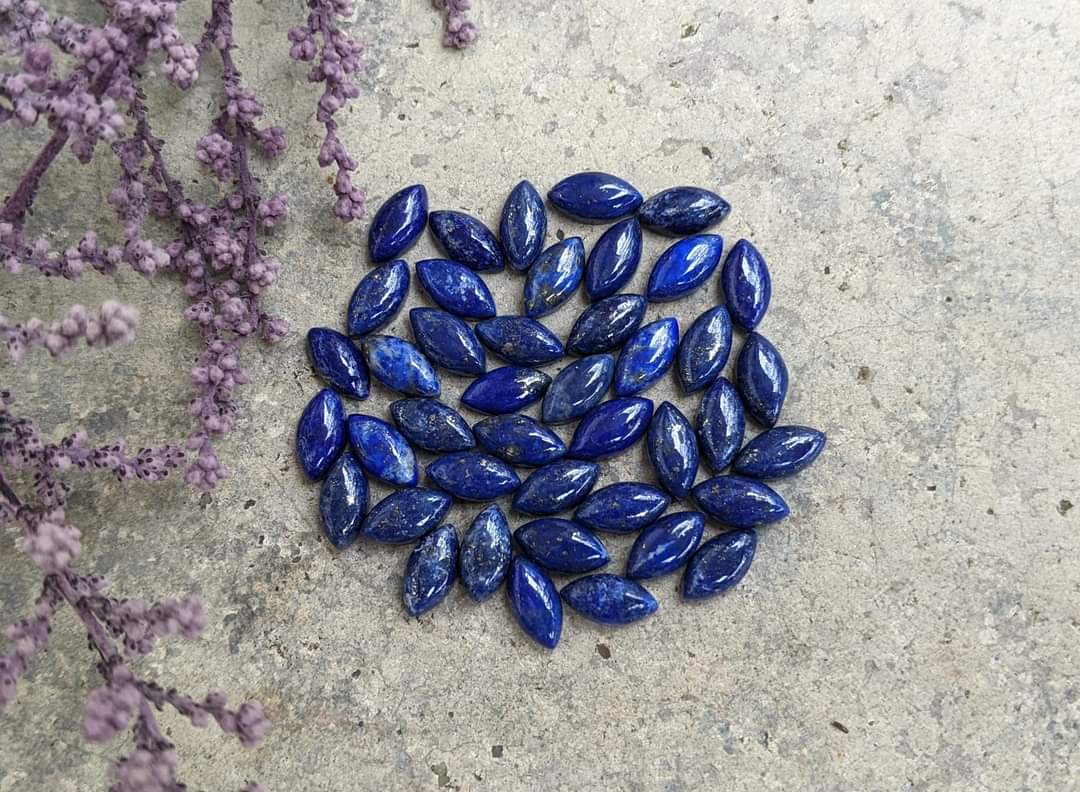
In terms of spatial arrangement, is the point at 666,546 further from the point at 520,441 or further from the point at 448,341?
the point at 448,341

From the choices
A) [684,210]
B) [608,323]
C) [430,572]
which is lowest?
[430,572]

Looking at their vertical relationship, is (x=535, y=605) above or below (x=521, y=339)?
below

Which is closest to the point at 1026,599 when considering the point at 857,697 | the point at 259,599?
the point at 857,697

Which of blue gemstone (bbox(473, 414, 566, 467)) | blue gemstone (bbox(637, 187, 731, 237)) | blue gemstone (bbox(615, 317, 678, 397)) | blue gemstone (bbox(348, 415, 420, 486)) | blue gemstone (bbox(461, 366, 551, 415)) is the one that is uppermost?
blue gemstone (bbox(637, 187, 731, 237))

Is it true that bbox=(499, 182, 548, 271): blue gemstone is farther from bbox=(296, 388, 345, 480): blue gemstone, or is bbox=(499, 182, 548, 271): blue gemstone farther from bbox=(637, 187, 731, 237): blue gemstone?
bbox=(296, 388, 345, 480): blue gemstone

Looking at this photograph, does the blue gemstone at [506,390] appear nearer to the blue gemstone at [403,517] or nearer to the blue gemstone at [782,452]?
the blue gemstone at [403,517]

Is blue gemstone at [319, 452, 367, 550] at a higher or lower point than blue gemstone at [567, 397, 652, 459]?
lower

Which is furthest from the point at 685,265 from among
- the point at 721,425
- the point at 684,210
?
the point at 721,425

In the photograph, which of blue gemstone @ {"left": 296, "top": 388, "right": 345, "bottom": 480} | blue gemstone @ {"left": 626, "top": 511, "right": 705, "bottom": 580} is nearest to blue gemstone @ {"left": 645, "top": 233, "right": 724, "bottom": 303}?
blue gemstone @ {"left": 626, "top": 511, "right": 705, "bottom": 580}
